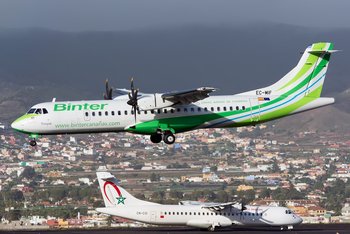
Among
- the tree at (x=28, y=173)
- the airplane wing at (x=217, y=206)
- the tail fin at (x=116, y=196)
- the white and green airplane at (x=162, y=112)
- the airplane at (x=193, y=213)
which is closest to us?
the white and green airplane at (x=162, y=112)

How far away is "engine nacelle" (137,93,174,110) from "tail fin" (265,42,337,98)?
433 inches

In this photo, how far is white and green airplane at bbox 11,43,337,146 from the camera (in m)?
43.7

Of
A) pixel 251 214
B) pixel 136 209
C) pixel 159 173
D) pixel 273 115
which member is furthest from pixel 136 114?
pixel 159 173

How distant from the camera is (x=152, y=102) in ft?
142

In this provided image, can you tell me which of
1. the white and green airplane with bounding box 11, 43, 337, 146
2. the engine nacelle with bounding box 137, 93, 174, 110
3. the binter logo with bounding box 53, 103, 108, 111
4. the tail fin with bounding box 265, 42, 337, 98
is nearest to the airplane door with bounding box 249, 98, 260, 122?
the white and green airplane with bounding box 11, 43, 337, 146

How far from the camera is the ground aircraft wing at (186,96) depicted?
138ft

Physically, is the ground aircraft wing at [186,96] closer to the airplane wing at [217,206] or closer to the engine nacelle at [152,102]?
the engine nacelle at [152,102]

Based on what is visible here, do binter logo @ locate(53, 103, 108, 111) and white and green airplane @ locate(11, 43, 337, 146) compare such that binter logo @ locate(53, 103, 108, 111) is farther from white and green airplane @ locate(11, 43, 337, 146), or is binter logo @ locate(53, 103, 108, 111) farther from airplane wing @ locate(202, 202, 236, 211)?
airplane wing @ locate(202, 202, 236, 211)

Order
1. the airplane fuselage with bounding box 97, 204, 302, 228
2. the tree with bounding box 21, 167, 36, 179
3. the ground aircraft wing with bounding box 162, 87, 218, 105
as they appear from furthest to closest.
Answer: the tree with bounding box 21, 167, 36, 179 → the airplane fuselage with bounding box 97, 204, 302, 228 → the ground aircraft wing with bounding box 162, 87, 218, 105

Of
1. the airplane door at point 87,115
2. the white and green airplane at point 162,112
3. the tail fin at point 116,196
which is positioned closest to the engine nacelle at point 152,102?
the white and green airplane at point 162,112

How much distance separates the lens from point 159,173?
629 feet

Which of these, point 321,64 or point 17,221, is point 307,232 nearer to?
point 321,64

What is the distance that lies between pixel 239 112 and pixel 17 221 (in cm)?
8030

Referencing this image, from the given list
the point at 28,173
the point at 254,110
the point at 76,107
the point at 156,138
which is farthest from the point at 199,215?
the point at 28,173
